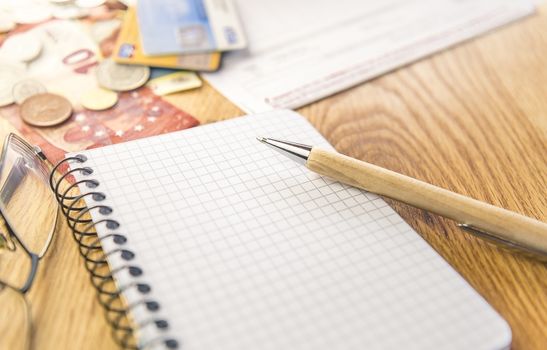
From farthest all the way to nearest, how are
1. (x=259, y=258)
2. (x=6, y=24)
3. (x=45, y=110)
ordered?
(x=6, y=24)
(x=45, y=110)
(x=259, y=258)

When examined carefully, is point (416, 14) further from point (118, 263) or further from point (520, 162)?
point (118, 263)

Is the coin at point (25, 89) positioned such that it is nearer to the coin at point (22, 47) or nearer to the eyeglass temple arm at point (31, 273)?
the coin at point (22, 47)

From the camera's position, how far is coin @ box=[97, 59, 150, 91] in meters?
0.79

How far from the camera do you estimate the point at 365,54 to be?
0.88m

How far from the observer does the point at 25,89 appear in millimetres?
758

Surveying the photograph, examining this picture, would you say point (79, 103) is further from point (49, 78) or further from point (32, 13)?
point (32, 13)

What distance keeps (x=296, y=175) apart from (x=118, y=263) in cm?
21

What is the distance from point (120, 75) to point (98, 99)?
0.06 metres

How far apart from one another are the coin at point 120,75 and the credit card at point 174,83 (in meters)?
0.02

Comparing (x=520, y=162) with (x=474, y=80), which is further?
(x=474, y=80)

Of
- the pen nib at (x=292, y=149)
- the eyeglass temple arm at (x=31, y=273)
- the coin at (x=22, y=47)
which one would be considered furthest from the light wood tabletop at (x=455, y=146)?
the coin at (x=22, y=47)

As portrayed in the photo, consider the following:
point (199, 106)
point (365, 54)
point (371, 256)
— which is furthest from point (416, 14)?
point (371, 256)

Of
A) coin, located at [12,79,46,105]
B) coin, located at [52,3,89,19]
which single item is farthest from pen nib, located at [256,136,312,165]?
coin, located at [52,3,89,19]

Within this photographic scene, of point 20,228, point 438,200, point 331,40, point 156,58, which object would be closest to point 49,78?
point 156,58
